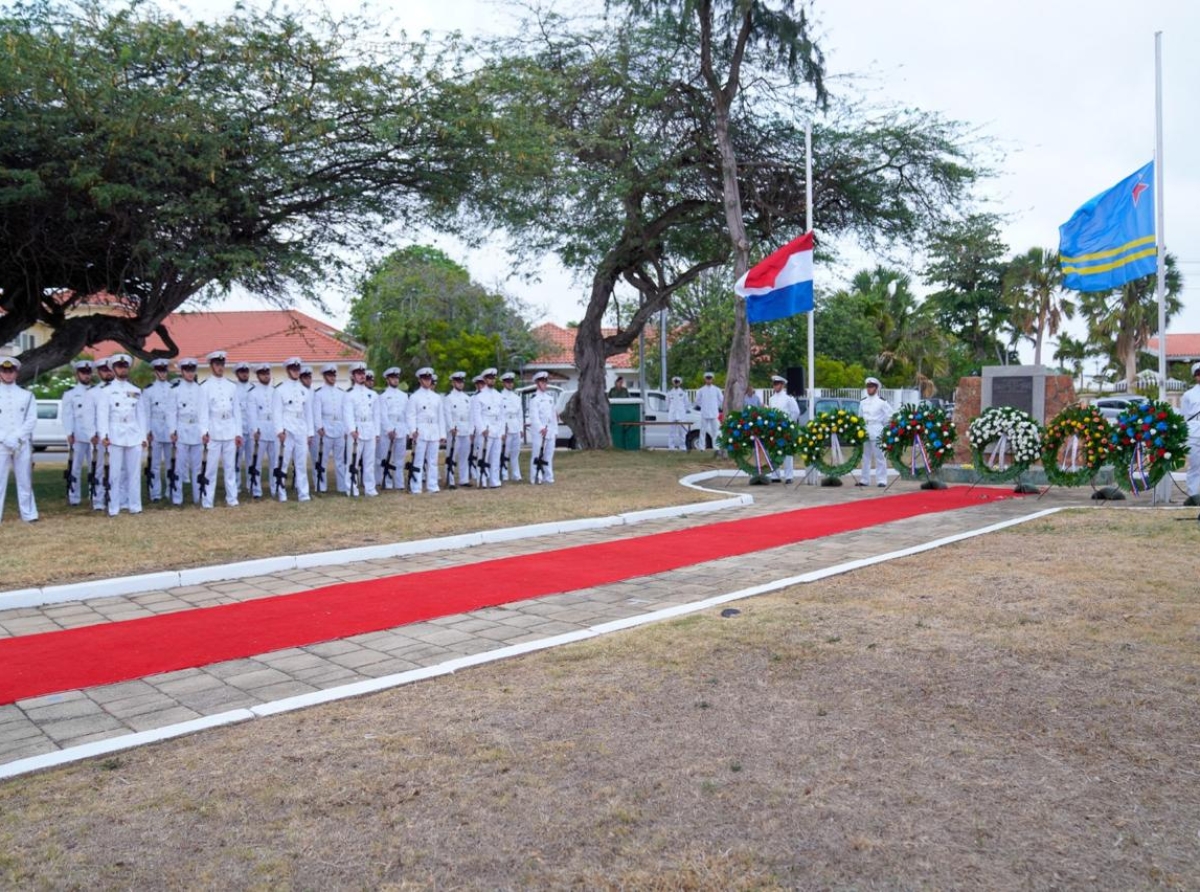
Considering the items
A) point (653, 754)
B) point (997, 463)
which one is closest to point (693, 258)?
point (997, 463)

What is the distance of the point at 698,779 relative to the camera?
3.66 meters

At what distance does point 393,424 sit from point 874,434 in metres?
7.79

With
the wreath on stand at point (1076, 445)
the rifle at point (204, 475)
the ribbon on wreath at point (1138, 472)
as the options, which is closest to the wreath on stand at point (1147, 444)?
the ribbon on wreath at point (1138, 472)

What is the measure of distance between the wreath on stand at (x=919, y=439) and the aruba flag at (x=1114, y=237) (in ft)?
8.51

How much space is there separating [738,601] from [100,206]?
1002 centimetres

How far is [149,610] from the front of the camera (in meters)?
6.79

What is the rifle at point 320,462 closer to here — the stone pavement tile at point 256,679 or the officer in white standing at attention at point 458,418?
the officer in white standing at attention at point 458,418

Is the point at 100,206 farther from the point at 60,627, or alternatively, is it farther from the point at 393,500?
the point at 60,627

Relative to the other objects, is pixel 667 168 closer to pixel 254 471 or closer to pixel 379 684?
pixel 254 471

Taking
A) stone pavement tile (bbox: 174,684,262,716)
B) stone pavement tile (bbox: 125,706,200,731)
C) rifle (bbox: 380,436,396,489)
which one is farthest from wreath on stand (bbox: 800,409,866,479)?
stone pavement tile (bbox: 125,706,200,731)

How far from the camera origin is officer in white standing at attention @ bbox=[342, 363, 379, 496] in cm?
1379

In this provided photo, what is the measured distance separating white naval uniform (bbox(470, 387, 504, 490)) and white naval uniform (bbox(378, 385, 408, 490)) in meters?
1.17

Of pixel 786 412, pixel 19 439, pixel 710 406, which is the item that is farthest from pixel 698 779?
pixel 710 406

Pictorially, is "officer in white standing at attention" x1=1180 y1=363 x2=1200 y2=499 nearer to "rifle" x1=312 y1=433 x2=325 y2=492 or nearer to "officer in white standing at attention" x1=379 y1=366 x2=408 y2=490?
"officer in white standing at attention" x1=379 y1=366 x2=408 y2=490
